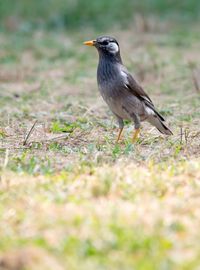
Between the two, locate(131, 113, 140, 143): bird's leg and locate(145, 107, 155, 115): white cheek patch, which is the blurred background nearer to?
locate(145, 107, 155, 115): white cheek patch

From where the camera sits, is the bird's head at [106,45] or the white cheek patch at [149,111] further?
the bird's head at [106,45]

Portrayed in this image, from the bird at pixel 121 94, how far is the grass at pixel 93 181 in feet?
0.61

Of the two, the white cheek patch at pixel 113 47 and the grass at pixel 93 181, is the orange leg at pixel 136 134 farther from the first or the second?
the white cheek patch at pixel 113 47

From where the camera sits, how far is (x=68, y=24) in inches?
688

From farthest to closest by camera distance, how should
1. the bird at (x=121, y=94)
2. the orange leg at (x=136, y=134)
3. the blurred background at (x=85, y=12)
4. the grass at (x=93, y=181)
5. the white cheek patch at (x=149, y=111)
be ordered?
1. the blurred background at (x=85, y=12)
2. the white cheek patch at (x=149, y=111)
3. the bird at (x=121, y=94)
4. the orange leg at (x=136, y=134)
5. the grass at (x=93, y=181)

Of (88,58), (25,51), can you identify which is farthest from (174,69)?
(25,51)

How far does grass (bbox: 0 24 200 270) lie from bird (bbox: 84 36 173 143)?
0.19 meters

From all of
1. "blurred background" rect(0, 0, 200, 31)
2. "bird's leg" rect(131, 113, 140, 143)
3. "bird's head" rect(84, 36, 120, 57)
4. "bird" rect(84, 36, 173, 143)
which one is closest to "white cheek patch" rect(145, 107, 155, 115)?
"bird" rect(84, 36, 173, 143)

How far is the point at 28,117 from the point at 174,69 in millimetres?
3906

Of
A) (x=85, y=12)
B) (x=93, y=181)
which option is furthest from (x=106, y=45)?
(x=85, y=12)

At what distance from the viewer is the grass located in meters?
4.76

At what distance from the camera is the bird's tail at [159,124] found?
8438mm

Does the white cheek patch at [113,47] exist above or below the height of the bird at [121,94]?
above

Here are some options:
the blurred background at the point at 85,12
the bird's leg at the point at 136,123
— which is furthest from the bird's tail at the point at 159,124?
the blurred background at the point at 85,12
